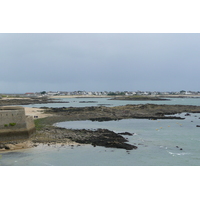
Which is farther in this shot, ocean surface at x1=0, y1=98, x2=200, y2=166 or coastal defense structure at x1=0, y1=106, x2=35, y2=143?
coastal defense structure at x1=0, y1=106, x2=35, y2=143

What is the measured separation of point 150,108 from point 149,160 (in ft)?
150

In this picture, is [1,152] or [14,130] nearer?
[1,152]

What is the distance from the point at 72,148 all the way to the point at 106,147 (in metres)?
3.18

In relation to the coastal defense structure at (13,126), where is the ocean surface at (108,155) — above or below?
below

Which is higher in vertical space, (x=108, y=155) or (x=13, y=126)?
(x=13, y=126)

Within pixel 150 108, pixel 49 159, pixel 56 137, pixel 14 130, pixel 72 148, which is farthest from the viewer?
pixel 150 108

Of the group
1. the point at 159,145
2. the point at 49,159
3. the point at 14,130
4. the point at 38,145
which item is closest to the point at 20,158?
the point at 49,159

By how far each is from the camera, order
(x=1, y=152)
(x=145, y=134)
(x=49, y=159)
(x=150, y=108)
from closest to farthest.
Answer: (x=49, y=159) < (x=1, y=152) < (x=145, y=134) < (x=150, y=108)

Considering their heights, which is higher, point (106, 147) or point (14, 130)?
point (14, 130)

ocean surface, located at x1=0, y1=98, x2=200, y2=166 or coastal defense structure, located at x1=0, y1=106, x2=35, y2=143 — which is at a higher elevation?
coastal defense structure, located at x1=0, y1=106, x2=35, y2=143

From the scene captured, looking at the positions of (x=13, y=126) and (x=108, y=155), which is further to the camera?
(x=13, y=126)

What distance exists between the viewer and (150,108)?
63156 millimetres

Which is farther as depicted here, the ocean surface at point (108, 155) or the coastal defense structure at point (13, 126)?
the coastal defense structure at point (13, 126)

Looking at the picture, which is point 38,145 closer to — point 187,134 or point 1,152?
point 1,152
